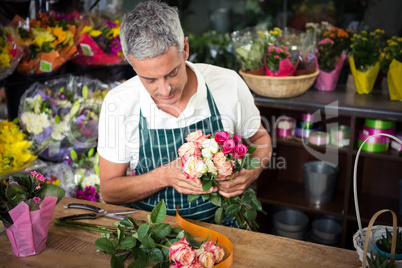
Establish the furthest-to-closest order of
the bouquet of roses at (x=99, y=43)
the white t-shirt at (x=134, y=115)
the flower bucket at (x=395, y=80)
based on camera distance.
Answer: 1. the flower bucket at (x=395, y=80)
2. the bouquet of roses at (x=99, y=43)
3. the white t-shirt at (x=134, y=115)

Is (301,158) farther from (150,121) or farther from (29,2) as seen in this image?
(29,2)

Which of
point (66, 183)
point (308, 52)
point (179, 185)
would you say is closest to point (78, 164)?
point (66, 183)

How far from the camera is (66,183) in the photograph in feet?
8.32

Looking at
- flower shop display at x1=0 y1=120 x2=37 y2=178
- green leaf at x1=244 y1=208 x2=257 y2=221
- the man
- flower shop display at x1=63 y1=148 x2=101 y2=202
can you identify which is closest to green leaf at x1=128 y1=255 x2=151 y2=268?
the man

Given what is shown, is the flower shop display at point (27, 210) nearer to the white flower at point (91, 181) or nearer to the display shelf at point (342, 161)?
the white flower at point (91, 181)

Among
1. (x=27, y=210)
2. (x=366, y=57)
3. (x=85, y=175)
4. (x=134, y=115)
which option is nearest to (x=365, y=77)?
(x=366, y=57)

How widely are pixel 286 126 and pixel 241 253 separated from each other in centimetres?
188

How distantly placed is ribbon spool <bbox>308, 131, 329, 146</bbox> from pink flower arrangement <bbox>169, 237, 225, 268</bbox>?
6.36 ft

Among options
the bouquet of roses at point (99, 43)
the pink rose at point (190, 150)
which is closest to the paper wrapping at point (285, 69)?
the bouquet of roses at point (99, 43)

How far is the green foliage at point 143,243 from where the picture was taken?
4.37 ft

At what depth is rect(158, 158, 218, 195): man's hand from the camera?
1708mm

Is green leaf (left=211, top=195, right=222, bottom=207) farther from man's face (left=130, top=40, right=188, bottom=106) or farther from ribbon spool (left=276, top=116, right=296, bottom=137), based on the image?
ribbon spool (left=276, top=116, right=296, bottom=137)

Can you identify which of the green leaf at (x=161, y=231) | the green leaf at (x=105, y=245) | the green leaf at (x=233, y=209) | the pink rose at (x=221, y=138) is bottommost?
the green leaf at (x=233, y=209)

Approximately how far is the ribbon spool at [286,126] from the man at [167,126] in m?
1.03
